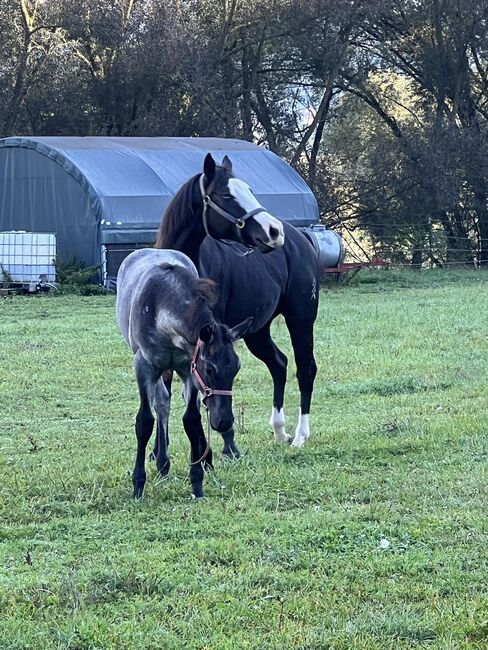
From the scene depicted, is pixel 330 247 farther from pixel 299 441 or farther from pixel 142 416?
pixel 142 416

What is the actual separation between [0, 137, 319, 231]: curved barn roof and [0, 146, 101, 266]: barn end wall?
24 centimetres

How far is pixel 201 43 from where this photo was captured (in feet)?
91.6

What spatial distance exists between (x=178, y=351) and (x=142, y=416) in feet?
1.65

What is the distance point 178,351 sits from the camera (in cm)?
588

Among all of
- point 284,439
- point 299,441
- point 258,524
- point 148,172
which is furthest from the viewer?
point 148,172

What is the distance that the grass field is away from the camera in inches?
151

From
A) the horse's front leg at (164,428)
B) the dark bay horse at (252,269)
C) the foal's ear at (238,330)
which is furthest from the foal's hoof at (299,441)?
the foal's ear at (238,330)

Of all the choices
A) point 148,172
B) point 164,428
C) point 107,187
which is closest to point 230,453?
point 164,428

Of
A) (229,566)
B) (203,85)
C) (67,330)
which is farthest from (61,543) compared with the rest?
(203,85)

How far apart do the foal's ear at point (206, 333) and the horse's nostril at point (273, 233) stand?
170cm

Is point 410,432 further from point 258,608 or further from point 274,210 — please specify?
point 274,210

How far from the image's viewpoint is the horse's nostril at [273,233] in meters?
6.95

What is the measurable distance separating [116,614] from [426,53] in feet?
96.4

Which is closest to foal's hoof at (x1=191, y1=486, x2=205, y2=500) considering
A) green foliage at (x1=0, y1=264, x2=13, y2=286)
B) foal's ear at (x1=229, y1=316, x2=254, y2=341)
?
foal's ear at (x1=229, y1=316, x2=254, y2=341)
